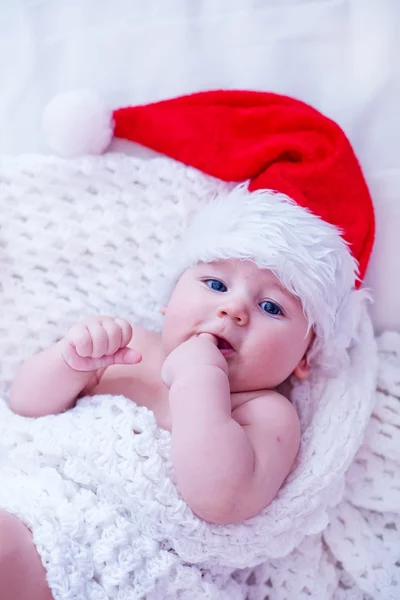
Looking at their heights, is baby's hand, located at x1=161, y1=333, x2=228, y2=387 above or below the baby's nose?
below

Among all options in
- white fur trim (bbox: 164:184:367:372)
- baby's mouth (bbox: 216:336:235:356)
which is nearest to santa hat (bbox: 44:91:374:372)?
white fur trim (bbox: 164:184:367:372)

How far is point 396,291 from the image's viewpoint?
1358mm

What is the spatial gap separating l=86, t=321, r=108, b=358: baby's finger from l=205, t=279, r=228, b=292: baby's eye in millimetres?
201

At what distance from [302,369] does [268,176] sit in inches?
14.4

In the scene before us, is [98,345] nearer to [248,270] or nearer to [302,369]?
[248,270]

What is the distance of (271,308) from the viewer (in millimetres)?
1153

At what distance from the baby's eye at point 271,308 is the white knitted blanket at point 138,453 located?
0.63ft

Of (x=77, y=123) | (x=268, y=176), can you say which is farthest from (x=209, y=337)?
(x=77, y=123)

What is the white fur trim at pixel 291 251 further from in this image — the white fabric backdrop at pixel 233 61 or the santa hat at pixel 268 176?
the white fabric backdrop at pixel 233 61

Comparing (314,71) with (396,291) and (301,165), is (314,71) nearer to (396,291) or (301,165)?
(301,165)

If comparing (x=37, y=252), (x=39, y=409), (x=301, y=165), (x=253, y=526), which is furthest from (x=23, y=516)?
(x=301, y=165)

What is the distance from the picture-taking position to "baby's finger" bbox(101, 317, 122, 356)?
111 centimetres

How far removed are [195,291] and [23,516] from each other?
45 cm

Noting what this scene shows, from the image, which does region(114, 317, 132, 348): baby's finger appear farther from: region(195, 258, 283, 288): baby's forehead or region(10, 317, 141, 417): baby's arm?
region(195, 258, 283, 288): baby's forehead
